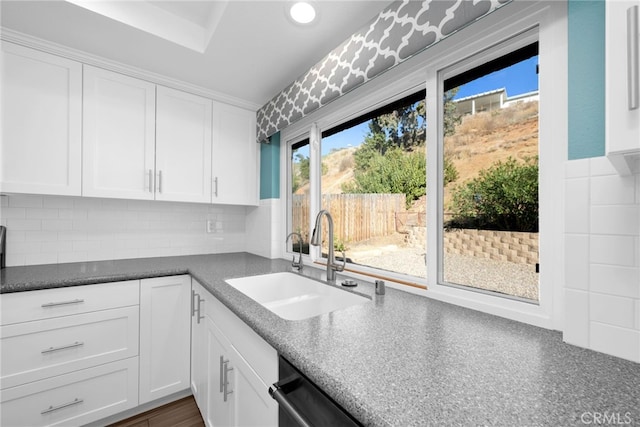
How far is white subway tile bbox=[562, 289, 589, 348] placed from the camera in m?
0.75

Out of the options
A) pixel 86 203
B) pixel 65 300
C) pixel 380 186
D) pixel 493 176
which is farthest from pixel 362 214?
pixel 86 203

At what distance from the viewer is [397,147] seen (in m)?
1.53

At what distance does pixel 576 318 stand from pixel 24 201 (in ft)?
9.72

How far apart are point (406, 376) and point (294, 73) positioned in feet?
6.26

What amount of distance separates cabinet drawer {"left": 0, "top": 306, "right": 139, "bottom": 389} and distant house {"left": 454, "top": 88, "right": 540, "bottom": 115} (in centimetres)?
214

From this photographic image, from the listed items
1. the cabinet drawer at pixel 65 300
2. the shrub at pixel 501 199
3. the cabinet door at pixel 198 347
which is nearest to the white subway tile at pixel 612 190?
the shrub at pixel 501 199

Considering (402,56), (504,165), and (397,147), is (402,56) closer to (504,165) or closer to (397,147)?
(397,147)

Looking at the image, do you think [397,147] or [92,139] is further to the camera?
[92,139]

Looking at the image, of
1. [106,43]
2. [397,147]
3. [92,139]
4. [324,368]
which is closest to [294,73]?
[397,147]

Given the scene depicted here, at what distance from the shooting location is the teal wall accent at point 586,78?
29.7 inches

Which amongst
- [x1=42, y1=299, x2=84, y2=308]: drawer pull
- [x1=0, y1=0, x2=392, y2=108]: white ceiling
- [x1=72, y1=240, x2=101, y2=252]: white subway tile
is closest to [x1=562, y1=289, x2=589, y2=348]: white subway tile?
[x1=0, y1=0, x2=392, y2=108]: white ceiling

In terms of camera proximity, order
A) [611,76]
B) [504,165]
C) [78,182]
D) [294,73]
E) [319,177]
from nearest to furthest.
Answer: [611,76]
[504,165]
[78,182]
[294,73]
[319,177]

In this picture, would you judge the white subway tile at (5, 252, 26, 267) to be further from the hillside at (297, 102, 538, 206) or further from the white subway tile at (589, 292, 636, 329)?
the white subway tile at (589, 292, 636, 329)

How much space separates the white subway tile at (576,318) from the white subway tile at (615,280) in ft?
0.13
